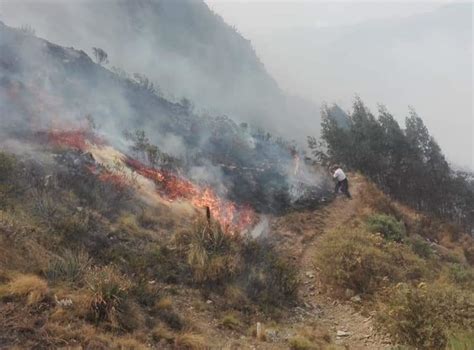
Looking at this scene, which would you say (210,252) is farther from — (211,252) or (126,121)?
(126,121)

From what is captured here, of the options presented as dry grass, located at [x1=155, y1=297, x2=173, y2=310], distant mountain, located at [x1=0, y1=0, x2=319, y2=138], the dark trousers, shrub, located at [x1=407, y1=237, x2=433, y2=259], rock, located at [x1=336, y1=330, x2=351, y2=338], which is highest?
distant mountain, located at [x1=0, y1=0, x2=319, y2=138]

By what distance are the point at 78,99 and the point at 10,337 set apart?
1958 cm

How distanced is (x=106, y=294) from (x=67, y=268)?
118cm

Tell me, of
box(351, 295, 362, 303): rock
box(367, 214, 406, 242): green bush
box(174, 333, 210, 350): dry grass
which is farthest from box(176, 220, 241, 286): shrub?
box(367, 214, 406, 242): green bush

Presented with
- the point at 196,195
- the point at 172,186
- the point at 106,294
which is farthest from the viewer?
the point at 172,186

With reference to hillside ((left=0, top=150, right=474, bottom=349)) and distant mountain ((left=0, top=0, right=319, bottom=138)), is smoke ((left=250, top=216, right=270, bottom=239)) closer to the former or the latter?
hillside ((left=0, top=150, right=474, bottom=349))

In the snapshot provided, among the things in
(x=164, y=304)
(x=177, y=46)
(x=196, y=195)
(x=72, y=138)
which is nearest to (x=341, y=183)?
(x=196, y=195)

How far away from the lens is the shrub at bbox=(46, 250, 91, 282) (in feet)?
27.0

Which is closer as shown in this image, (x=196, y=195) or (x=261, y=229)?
(x=261, y=229)

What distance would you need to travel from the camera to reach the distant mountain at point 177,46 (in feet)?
204

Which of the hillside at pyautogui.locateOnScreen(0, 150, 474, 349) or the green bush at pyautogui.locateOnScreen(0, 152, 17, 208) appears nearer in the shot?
the hillside at pyautogui.locateOnScreen(0, 150, 474, 349)

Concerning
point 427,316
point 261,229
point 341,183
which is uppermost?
point 341,183

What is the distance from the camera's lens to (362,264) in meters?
11.6

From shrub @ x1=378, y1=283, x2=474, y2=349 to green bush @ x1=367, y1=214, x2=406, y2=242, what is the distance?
24.4 ft
